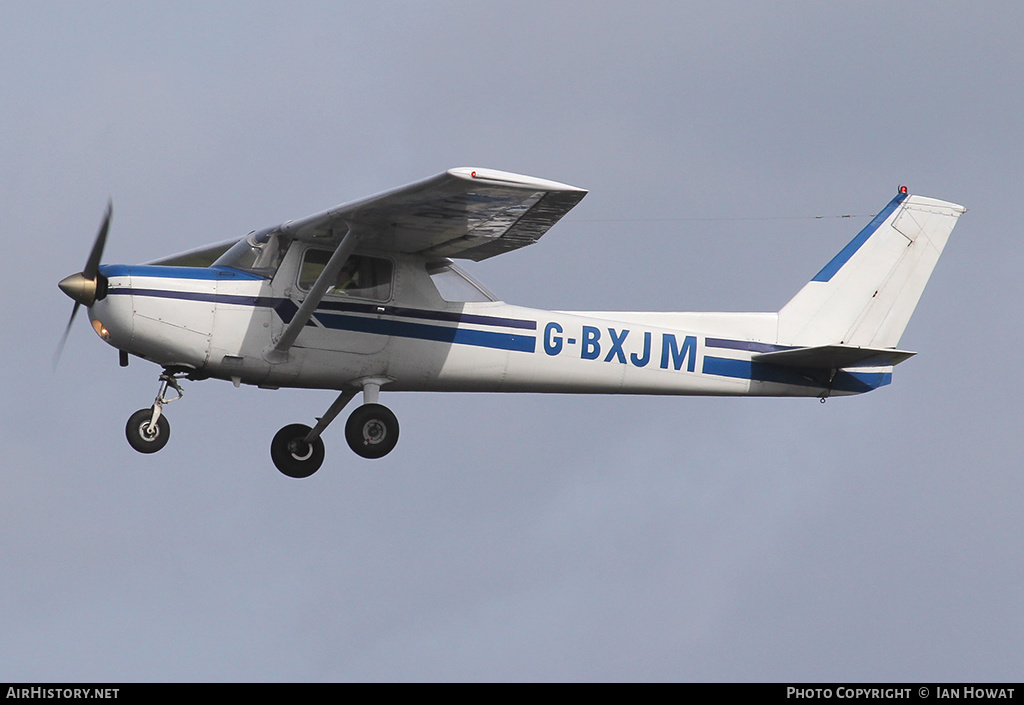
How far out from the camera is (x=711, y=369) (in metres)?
18.4

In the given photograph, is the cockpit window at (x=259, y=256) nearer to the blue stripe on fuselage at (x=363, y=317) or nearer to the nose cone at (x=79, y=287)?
the blue stripe on fuselage at (x=363, y=317)

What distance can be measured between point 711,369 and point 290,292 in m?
4.93

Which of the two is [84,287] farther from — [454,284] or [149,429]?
[454,284]

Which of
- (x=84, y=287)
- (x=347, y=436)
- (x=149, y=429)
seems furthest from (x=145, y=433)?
(x=347, y=436)

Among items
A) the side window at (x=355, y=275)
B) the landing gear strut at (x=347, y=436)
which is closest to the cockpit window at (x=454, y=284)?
the side window at (x=355, y=275)

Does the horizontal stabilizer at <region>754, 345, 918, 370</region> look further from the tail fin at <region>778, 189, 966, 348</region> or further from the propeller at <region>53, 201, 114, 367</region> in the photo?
the propeller at <region>53, 201, 114, 367</region>

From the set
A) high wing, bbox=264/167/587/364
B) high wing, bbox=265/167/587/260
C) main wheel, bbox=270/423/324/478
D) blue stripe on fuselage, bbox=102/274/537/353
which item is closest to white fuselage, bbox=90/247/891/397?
blue stripe on fuselage, bbox=102/274/537/353

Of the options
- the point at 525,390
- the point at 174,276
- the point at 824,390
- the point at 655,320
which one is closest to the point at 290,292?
the point at 174,276

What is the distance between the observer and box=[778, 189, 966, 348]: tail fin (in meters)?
19.4

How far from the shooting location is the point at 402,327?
17.0 metres

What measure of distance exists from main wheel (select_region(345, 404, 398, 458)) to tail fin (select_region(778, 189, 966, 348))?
5172 mm

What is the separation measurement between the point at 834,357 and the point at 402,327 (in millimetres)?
5001

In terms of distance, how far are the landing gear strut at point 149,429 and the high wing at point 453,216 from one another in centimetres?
219

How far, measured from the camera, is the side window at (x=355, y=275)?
1670cm
